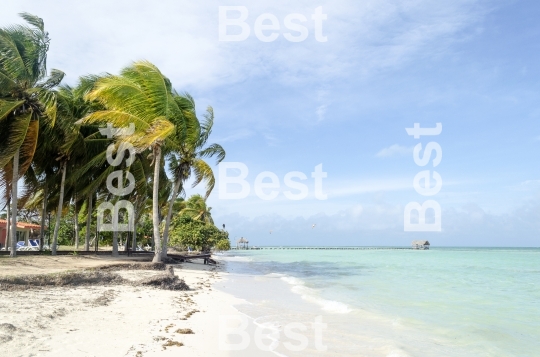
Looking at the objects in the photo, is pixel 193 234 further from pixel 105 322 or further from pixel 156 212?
pixel 105 322

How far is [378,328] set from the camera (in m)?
9.35

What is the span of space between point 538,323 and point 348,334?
6.70 meters

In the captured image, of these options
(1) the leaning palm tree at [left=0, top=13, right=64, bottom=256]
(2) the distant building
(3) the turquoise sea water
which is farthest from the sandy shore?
(2) the distant building

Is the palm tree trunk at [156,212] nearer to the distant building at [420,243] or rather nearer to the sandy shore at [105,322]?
the sandy shore at [105,322]

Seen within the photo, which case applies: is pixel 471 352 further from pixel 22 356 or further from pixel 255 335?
pixel 22 356

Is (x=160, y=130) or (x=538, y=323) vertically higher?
(x=160, y=130)

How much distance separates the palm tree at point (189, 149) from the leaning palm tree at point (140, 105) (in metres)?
1.47

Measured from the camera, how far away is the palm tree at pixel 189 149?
1870 cm

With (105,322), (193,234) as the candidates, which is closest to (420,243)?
(193,234)

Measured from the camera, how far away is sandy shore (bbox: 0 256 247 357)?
17.6 feet

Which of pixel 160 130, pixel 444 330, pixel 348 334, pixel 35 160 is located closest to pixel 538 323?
pixel 444 330

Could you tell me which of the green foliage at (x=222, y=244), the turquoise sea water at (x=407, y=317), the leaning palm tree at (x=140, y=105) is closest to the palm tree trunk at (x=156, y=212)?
the leaning palm tree at (x=140, y=105)

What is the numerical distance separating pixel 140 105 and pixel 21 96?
14.9ft

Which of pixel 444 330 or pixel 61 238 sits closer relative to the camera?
pixel 444 330
